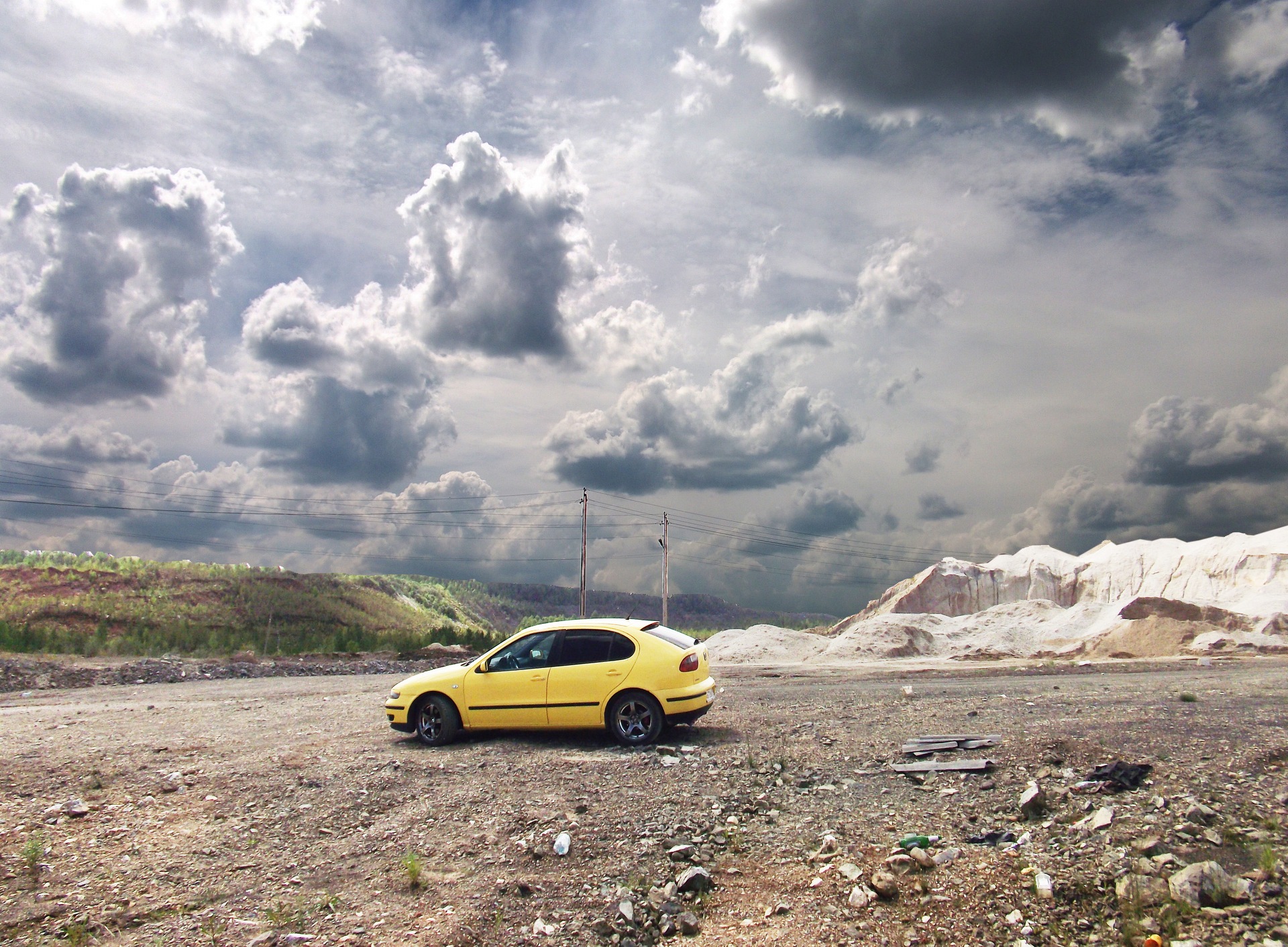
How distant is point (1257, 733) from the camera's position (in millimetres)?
9648

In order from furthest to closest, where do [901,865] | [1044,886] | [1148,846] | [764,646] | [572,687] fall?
[764,646], [572,687], [901,865], [1148,846], [1044,886]

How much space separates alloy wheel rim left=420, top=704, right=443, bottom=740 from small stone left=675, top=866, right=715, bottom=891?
575 cm

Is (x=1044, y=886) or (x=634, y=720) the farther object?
(x=634, y=720)

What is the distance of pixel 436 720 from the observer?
35.1 ft

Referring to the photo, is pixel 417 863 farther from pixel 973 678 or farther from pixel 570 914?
pixel 973 678

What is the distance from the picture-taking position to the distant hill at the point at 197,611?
133 ft

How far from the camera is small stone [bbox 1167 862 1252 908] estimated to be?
16.0 ft

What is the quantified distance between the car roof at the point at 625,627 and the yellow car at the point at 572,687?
0.05ft

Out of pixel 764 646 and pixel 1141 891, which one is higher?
pixel 1141 891

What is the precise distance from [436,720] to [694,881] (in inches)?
235

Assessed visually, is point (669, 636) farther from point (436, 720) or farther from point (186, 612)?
point (186, 612)

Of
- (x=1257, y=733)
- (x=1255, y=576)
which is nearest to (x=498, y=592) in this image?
(x=1255, y=576)

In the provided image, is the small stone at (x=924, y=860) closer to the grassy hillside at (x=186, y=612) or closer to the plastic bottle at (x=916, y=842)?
the plastic bottle at (x=916, y=842)

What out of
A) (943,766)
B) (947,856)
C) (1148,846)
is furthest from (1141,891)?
(943,766)
